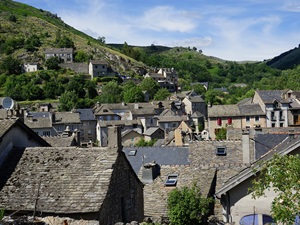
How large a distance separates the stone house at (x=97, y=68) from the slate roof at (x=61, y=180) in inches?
5248

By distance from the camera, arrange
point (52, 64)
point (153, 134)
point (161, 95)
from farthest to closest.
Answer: point (52, 64)
point (161, 95)
point (153, 134)

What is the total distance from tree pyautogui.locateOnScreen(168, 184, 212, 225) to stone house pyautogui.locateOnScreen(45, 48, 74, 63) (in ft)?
496

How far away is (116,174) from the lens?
48.0 ft

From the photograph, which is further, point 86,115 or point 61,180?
point 86,115

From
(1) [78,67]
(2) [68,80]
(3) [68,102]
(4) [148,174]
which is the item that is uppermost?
(1) [78,67]

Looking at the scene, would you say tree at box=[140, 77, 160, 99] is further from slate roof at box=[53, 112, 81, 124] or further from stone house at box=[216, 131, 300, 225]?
stone house at box=[216, 131, 300, 225]

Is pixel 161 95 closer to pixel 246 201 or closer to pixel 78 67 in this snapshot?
pixel 78 67

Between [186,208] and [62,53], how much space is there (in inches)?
6157

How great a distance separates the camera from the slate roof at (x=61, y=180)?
43.3ft

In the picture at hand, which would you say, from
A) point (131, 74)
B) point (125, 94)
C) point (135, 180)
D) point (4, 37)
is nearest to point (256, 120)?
point (125, 94)

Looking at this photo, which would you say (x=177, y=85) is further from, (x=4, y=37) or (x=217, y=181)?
(x=217, y=181)

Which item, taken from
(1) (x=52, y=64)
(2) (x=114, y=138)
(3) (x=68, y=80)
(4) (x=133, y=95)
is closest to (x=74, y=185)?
Result: (2) (x=114, y=138)

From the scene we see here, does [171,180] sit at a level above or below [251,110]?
below

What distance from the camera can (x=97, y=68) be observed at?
149m
